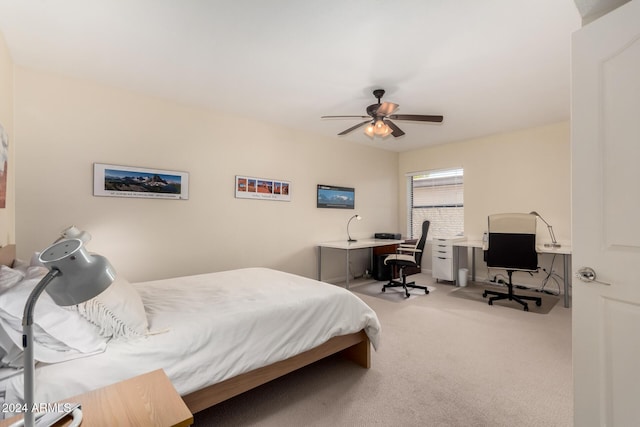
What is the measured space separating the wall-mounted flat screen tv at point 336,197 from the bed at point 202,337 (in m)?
2.67

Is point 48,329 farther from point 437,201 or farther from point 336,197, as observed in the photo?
point 437,201

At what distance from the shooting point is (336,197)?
5254 mm

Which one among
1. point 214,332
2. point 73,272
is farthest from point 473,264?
point 73,272

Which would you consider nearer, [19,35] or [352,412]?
[352,412]

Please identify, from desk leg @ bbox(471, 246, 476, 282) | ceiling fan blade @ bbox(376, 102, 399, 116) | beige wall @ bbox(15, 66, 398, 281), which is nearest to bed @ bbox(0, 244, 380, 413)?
beige wall @ bbox(15, 66, 398, 281)

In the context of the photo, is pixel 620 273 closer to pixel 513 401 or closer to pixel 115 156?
pixel 513 401

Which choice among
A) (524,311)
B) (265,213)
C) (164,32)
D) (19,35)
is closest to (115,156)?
(19,35)

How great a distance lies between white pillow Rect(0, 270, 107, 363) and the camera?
46.2 inches

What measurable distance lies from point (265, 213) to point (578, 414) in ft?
12.2

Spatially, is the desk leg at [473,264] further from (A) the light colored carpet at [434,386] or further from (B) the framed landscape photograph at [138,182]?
(B) the framed landscape photograph at [138,182]

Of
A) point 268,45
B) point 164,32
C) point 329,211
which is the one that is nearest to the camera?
point 164,32

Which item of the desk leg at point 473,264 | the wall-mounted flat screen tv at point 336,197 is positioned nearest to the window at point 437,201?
the desk leg at point 473,264

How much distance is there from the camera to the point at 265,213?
14.3ft

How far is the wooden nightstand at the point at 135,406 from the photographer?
0.85m
